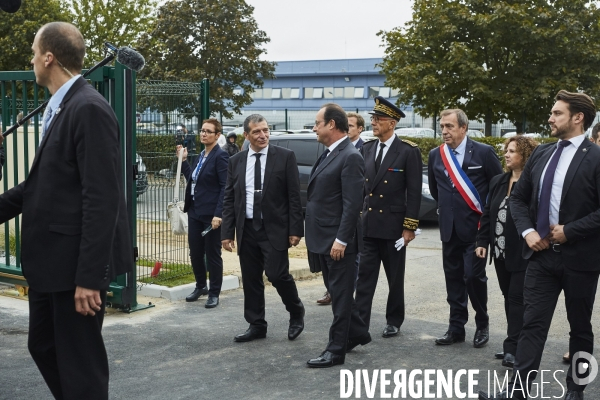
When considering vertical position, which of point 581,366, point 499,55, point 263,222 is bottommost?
point 581,366

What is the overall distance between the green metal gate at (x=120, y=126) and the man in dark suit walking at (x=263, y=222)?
3.95 feet

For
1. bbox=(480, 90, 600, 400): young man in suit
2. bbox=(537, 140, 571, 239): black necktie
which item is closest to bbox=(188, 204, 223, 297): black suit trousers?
bbox=(480, 90, 600, 400): young man in suit

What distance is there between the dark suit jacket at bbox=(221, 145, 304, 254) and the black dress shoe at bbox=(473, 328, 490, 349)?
1.69 m

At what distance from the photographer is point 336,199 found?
6.50 meters

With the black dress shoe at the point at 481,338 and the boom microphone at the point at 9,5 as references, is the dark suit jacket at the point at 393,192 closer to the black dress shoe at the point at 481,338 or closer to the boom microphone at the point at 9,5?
the black dress shoe at the point at 481,338

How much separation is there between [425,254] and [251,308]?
18.6ft

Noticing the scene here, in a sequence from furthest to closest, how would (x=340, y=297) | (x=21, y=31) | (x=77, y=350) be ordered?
(x=21, y=31)
(x=340, y=297)
(x=77, y=350)

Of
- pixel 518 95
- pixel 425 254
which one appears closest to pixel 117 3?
pixel 518 95

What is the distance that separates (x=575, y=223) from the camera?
17.1 ft

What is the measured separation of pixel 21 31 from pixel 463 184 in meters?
25.3

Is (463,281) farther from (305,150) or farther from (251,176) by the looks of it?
(305,150)

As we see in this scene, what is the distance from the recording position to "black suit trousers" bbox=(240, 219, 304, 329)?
7160mm

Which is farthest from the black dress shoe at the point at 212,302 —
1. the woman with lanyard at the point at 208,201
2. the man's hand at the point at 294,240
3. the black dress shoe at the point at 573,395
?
the black dress shoe at the point at 573,395

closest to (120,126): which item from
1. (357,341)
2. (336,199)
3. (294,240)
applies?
(294,240)
